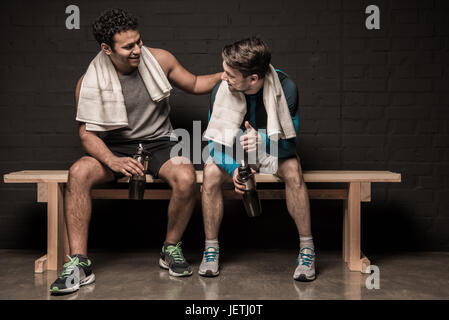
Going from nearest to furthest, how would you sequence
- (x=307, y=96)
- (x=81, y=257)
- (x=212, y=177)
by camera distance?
(x=81, y=257) < (x=212, y=177) < (x=307, y=96)

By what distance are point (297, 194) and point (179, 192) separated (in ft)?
2.11

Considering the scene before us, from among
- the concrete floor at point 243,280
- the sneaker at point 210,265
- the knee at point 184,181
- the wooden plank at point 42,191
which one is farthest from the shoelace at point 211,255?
the wooden plank at point 42,191

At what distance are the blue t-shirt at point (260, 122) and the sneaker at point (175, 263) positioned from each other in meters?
0.55

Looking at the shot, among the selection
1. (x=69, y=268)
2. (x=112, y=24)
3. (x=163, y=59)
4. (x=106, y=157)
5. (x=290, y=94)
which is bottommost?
(x=69, y=268)

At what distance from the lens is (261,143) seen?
2.42 metres

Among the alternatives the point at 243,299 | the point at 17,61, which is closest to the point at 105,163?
the point at 243,299

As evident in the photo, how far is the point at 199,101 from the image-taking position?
10.6 feet

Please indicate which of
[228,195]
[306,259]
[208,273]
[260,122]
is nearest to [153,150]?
[228,195]

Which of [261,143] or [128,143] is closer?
[261,143]

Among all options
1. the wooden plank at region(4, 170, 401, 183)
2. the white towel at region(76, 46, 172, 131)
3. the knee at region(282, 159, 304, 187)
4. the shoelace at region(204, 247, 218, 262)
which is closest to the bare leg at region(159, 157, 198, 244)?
the wooden plank at region(4, 170, 401, 183)

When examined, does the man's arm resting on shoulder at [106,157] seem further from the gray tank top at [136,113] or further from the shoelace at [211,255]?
the shoelace at [211,255]

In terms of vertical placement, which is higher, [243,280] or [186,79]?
[186,79]

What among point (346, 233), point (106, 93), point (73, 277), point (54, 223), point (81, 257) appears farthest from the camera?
point (346, 233)

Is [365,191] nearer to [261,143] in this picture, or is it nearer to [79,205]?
[261,143]
